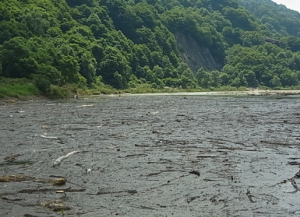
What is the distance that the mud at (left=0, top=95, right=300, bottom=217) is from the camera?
447 inches

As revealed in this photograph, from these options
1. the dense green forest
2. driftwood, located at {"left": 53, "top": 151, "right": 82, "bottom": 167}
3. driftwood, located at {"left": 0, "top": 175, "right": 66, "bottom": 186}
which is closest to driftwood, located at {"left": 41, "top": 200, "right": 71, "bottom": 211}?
driftwood, located at {"left": 0, "top": 175, "right": 66, "bottom": 186}

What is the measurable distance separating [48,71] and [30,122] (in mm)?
44689

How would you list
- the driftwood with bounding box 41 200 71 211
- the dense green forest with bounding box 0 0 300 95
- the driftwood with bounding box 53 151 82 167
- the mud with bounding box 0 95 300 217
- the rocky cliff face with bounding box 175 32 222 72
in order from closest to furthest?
1. the driftwood with bounding box 41 200 71 211
2. the mud with bounding box 0 95 300 217
3. the driftwood with bounding box 53 151 82 167
4. the dense green forest with bounding box 0 0 300 95
5. the rocky cliff face with bounding box 175 32 222 72

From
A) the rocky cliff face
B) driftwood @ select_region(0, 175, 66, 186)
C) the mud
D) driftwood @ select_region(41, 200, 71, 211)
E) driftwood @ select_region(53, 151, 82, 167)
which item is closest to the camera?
driftwood @ select_region(41, 200, 71, 211)

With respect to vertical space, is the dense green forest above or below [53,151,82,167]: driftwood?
above

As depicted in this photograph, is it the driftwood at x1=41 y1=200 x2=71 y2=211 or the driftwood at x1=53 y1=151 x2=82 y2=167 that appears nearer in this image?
the driftwood at x1=41 y1=200 x2=71 y2=211

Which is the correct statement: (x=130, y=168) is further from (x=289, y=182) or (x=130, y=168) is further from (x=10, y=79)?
(x=10, y=79)

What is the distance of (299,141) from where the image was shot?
23406 millimetres

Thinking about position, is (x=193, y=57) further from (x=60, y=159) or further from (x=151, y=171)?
(x=151, y=171)

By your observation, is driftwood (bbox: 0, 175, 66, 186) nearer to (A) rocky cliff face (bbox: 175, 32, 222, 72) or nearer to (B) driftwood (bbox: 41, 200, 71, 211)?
(B) driftwood (bbox: 41, 200, 71, 211)

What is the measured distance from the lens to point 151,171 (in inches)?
617

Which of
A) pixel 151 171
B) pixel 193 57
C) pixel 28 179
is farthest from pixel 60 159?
pixel 193 57

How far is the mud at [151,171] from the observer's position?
447 inches

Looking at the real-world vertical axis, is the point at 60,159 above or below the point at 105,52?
below
